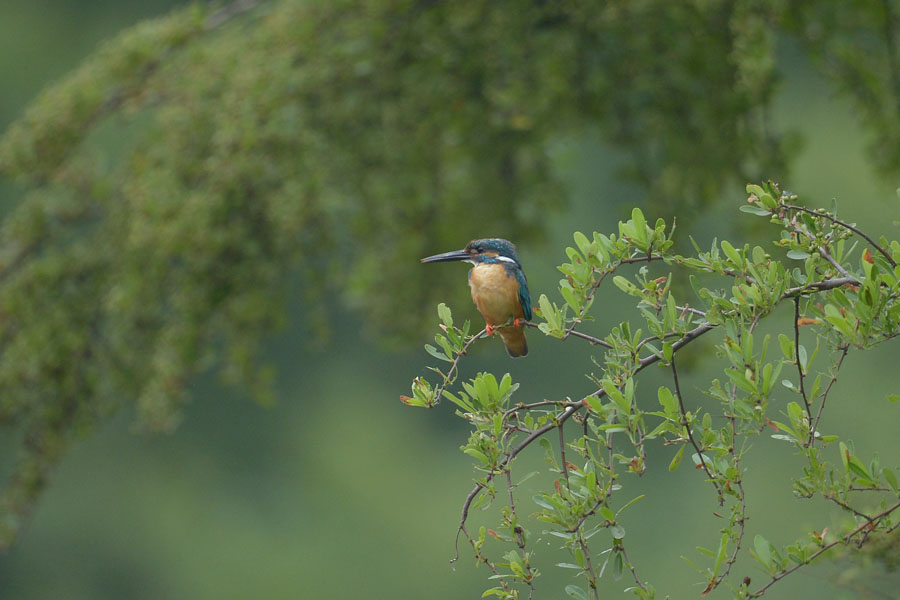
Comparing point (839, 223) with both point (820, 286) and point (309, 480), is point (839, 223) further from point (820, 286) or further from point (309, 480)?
point (309, 480)

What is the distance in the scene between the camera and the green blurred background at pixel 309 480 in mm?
18203

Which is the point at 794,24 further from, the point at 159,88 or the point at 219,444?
the point at 219,444

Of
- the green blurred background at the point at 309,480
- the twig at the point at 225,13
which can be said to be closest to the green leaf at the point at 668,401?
the twig at the point at 225,13

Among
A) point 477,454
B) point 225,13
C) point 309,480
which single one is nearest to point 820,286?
point 477,454

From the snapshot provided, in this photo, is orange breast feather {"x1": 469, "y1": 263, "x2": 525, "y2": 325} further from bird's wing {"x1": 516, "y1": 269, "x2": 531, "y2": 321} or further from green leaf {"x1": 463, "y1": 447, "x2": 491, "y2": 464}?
green leaf {"x1": 463, "y1": 447, "x2": 491, "y2": 464}

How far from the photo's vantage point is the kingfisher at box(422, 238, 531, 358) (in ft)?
11.5

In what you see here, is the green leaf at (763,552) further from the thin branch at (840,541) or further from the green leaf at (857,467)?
the green leaf at (857,467)

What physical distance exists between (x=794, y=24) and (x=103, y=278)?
10.4 feet

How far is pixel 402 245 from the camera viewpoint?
553 cm

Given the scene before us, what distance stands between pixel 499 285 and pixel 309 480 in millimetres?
19142

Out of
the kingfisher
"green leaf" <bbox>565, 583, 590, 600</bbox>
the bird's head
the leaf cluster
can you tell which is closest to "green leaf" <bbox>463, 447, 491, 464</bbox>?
the leaf cluster

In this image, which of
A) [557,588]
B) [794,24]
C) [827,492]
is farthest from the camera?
[557,588]

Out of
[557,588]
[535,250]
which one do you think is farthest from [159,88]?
[557,588]

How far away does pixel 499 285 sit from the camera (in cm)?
353
